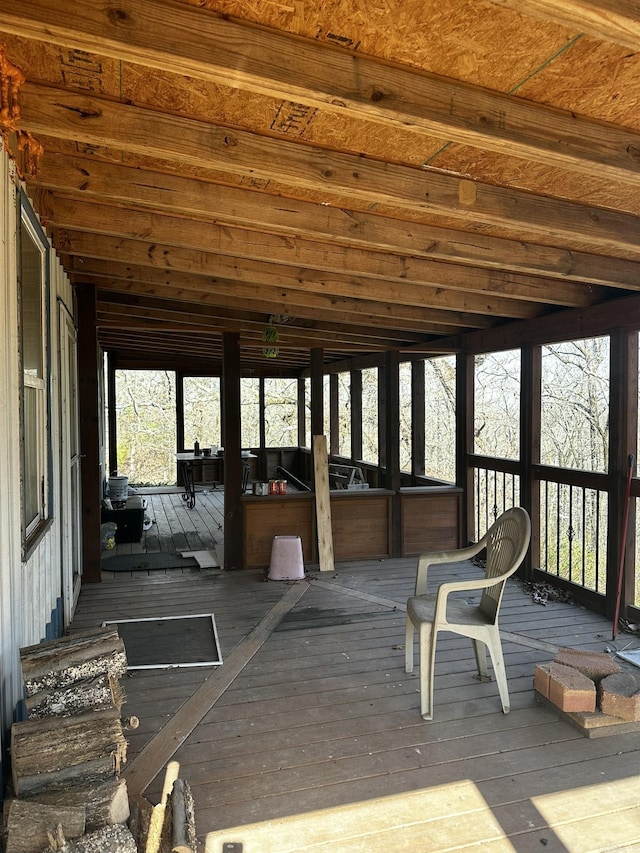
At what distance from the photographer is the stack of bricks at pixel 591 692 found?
2615 millimetres

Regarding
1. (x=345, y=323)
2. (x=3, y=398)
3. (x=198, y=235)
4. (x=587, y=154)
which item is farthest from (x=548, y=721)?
(x=345, y=323)

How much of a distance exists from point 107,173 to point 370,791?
9.60 ft

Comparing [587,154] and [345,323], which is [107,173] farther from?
[345,323]

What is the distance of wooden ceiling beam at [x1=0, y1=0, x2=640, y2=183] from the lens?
4.87 feet

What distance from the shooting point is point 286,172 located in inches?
90.0

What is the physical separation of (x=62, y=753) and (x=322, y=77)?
2214 mm

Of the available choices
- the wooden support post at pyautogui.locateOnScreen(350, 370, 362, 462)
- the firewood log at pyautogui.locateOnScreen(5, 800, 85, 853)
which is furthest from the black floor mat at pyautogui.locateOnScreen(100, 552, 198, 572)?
the firewood log at pyautogui.locateOnScreen(5, 800, 85, 853)

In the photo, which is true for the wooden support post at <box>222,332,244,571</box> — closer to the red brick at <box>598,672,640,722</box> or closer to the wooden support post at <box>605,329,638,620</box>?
the wooden support post at <box>605,329,638,620</box>

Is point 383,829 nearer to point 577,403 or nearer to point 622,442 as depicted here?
point 622,442

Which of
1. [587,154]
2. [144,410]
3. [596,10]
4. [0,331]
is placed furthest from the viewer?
[144,410]

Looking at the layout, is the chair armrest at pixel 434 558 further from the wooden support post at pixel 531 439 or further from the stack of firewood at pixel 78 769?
the wooden support post at pixel 531 439

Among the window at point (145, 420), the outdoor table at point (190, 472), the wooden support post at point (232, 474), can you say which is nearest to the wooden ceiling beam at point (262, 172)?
the wooden support post at point (232, 474)

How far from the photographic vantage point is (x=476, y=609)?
309 centimetres

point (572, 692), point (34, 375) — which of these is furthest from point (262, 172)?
point (572, 692)
